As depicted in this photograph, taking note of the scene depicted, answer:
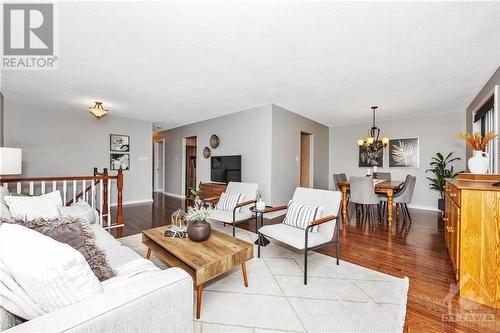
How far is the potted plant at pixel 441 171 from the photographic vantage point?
486 centimetres

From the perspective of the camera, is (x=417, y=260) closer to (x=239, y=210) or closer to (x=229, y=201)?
(x=239, y=210)

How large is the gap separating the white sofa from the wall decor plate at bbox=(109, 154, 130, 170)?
5374 millimetres

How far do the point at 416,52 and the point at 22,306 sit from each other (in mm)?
3673

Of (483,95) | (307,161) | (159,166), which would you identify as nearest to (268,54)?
(483,95)

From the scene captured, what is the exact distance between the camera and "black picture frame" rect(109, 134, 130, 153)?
18.2 feet

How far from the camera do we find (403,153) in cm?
564

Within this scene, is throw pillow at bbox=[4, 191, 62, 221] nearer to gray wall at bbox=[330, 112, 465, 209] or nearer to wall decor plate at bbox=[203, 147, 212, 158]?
wall decor plate at bbox=[203, 147, 212, 158]

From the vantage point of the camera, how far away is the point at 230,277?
6.76 feet

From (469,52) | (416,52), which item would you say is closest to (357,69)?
(416,52)

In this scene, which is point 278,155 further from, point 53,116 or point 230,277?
point 53,116

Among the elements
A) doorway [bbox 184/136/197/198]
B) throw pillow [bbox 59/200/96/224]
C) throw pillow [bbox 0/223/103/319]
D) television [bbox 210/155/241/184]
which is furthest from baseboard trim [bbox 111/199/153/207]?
throw pillow [bbox 0/223/103/319]

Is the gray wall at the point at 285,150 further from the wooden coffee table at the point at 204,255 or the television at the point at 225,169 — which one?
the wooden coffee table at the point at 204,255

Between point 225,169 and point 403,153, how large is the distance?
4.76m

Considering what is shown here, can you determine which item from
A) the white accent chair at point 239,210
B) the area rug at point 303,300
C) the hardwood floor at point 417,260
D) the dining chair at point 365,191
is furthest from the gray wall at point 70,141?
the dining chair at point 365,191
